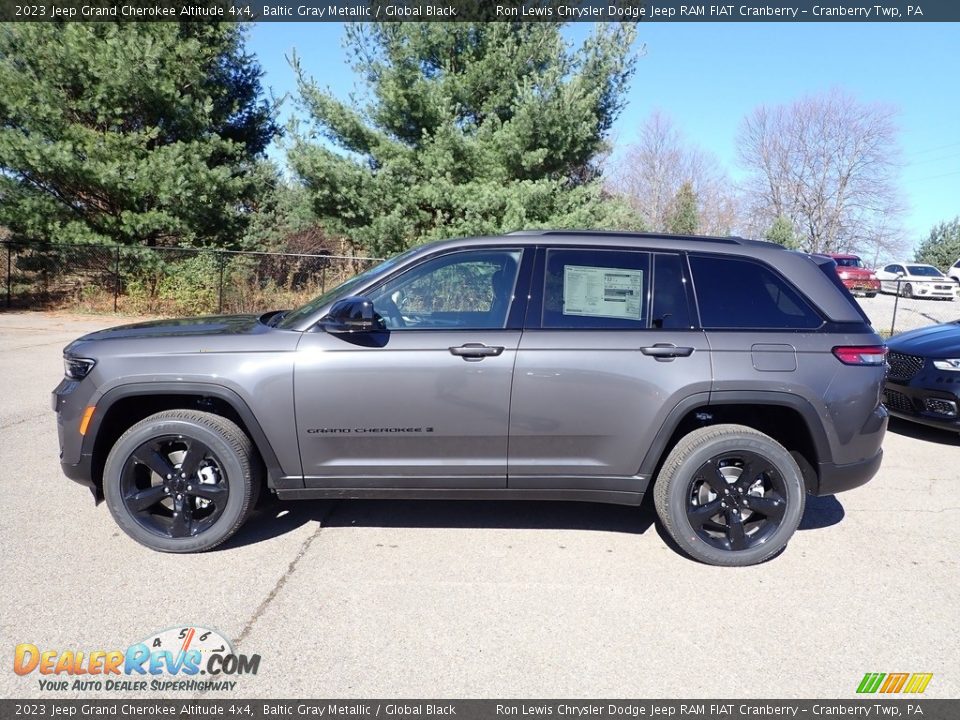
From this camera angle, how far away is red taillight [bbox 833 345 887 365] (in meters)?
3.61

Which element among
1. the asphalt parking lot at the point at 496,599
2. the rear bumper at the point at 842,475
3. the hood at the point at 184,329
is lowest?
the asphalt parking lot at the point at 496,599

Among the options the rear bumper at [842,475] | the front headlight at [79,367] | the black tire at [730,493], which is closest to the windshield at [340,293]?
the front headlight at [79,367]

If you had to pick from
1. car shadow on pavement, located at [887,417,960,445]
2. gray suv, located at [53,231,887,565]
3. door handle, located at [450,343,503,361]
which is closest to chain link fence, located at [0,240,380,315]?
car shadow on pavement, located at [887,417,960,445]

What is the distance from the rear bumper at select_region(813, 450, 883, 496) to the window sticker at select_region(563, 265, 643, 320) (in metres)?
1.39

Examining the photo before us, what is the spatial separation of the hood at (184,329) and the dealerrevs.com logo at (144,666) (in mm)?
1667

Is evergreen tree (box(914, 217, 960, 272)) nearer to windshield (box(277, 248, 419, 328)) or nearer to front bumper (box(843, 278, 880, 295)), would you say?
front bumper (box(843, 278, 880, 295))

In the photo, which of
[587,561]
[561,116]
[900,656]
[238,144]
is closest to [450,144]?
[561,116]

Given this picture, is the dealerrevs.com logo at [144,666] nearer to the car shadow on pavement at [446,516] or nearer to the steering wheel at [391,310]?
the car shadow on pavement at [446,516]

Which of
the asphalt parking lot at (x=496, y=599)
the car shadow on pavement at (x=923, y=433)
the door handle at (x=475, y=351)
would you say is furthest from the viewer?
the car shadow on pavement at (x=923, y=433)

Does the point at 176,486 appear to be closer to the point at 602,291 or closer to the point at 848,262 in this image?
the point at 602,291

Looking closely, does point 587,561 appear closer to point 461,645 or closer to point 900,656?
point 461,645

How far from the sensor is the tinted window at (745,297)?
3.70m

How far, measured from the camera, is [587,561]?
3709 millimetres

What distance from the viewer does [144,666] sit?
2682 mm
